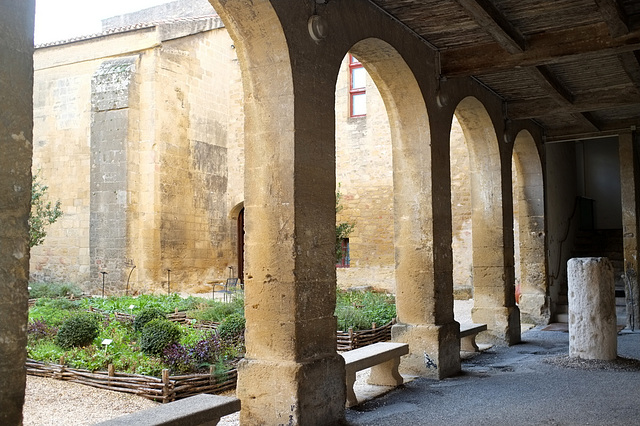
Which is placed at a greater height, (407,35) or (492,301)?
(407,35)

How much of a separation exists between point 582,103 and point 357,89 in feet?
27.4

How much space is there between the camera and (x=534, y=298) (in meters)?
11.4

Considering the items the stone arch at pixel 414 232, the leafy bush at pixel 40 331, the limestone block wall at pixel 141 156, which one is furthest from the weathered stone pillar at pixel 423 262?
the limestone block wall at pixel 141 156

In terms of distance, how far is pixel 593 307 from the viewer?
7.11 m

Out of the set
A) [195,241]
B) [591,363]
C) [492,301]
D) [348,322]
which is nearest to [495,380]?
[591,363]

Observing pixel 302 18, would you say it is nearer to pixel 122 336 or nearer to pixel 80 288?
pixel 122 336

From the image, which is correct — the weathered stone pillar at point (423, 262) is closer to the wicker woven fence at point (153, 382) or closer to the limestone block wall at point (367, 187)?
the wicker woven fence at point (153, 382)

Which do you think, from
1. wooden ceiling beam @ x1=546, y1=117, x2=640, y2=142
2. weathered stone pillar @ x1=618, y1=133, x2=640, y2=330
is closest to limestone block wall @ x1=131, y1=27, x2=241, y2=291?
wooden ceiling beam @ x1=546, y1=117, x2=640, y2=142

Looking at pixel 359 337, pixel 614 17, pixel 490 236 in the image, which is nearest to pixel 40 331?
A: pixel 359 337

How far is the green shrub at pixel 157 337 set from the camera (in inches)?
297

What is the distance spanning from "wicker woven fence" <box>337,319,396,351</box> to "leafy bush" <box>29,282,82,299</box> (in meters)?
8.14

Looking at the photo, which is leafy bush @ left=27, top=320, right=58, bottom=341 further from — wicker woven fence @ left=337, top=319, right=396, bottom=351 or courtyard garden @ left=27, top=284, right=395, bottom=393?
wicker woven fence @ left=337, top=319, right=396, bottom=351

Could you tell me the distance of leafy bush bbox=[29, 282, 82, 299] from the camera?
14.4m

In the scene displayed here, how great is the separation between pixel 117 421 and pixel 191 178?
46.1ft
